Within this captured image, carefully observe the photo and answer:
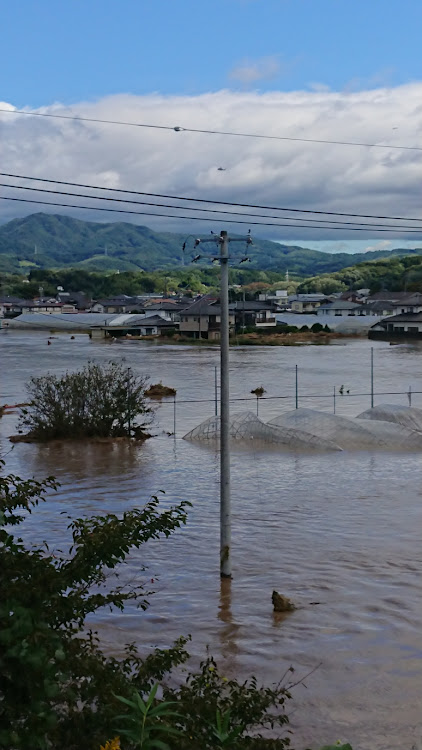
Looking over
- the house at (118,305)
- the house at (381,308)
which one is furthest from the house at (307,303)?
the house at (118,305)

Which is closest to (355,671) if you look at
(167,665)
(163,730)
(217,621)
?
(217,621)

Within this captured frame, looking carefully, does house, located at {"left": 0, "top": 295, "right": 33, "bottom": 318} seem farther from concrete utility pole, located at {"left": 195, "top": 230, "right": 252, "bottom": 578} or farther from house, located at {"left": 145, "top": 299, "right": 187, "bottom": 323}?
concrete utility pole, located at {"left": 195, "top": 230, "right": 252, "bottom": 578}

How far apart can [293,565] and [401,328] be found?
84308 mm

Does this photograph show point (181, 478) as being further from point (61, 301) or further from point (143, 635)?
point (61, 301)

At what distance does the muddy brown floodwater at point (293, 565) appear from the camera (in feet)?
29.2

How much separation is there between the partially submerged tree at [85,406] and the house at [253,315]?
74.6 meters

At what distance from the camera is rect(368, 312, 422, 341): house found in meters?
92.0

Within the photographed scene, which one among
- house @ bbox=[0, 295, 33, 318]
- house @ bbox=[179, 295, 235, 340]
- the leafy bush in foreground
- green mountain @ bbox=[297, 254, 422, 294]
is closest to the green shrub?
the leafy bush in foreground

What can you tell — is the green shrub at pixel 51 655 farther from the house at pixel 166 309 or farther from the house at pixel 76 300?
the house at pixel 76 300

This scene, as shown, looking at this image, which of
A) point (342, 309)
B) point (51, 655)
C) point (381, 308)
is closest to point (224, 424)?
point (51, 655)

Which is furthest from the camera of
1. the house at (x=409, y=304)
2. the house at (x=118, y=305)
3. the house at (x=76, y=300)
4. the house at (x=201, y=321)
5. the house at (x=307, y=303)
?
the house at (x=76, y=300)

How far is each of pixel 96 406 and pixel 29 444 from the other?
7.57 ft

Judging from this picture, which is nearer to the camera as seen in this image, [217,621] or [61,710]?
[61,710]

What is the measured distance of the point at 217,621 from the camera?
11.1m
